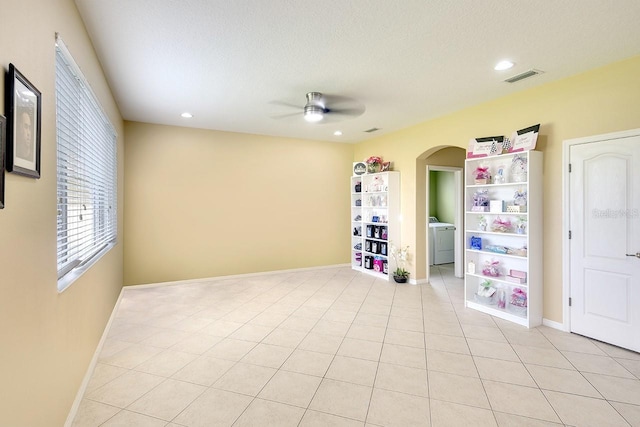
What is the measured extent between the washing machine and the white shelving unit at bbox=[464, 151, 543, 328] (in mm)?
2810

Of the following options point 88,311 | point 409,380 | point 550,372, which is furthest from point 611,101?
point 88,311

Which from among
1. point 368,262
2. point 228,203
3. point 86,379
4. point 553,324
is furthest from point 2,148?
point 368,262

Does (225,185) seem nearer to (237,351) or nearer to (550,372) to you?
(237,351)

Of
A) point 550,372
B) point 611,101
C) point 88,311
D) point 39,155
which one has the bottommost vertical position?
point 550,372

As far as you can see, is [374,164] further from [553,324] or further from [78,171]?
[78,171]

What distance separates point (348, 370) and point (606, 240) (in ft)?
9.12

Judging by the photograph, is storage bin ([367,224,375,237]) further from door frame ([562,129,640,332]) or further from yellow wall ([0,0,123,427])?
yellow wall ([0,0,123,427])

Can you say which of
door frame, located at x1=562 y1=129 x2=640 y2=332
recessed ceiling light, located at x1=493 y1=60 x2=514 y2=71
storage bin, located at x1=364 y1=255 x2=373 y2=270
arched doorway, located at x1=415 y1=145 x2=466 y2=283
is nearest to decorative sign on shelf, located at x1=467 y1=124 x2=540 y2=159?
door frame, located at x1=562 y1=129 x2=640 y2=332

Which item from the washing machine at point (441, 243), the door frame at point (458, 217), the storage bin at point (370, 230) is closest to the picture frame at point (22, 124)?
the storage bin at point (370, 230)

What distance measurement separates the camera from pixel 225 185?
554 centimetres

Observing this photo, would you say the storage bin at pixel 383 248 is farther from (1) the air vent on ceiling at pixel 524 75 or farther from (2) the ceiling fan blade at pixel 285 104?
(1) the air vent on ceiling at pixel 524 75

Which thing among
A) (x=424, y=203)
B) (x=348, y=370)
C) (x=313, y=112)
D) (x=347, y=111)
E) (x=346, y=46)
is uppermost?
(x=346, y=46)

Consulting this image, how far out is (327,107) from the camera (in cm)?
402

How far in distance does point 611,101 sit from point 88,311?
495 cm
